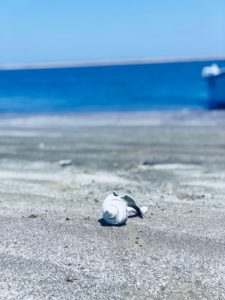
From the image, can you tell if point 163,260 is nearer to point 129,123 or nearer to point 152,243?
point 152,243

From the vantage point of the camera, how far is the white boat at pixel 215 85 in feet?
99.6

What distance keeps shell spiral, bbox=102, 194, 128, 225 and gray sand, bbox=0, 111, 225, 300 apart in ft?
0.35

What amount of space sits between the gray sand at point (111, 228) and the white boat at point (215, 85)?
17314mm

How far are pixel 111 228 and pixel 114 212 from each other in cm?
19

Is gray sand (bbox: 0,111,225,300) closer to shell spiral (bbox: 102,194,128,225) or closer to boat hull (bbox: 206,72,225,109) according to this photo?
shell spiral (bbox: 102,194,128,225)

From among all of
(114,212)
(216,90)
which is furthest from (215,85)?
(114,212)

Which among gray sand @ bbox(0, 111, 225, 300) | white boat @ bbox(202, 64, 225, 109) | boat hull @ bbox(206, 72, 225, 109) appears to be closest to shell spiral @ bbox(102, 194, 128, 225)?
gray sand @ bbox(0, 111, 225, 300)

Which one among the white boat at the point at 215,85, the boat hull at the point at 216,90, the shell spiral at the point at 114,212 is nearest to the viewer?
the shell spiral at the point at 114,212

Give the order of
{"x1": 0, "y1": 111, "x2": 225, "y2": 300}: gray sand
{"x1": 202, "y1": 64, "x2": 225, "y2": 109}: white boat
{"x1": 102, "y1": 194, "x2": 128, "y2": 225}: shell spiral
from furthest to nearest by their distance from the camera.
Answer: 1. {"x1": 202, "y1": 64, "x2": 225, "y2": 109}: white boat
2. {"x1": 102, "y1": 194, "x2": 128, "y2": 225}: shell spiral
3. {"x1": 0, "y1": 111, "x2": 225, "y2": 300}: gray sand

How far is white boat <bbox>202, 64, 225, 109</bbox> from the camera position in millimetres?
30344

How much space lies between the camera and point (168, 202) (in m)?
7.96

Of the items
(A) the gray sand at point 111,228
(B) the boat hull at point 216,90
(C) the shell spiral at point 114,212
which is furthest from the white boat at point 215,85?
(C) the shell spiral at point 114,212

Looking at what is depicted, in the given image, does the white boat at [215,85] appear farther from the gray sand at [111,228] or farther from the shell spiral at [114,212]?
the shell spiral at [114,212]

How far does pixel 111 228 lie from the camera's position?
6.64 m
